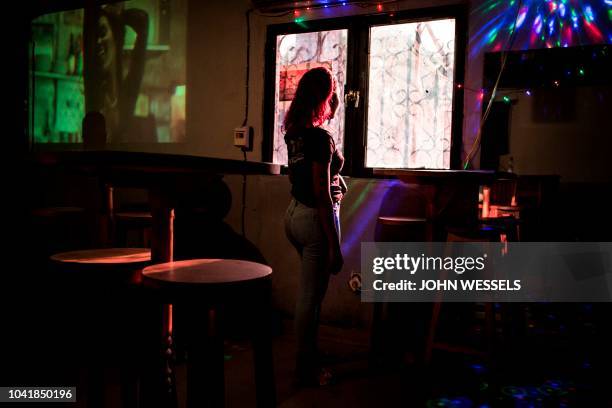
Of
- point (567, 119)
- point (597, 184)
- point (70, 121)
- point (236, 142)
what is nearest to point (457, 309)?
point (597, 184)

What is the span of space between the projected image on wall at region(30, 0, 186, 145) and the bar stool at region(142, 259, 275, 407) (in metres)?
2.82

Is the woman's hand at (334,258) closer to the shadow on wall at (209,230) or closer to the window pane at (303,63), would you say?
the shadow on wall at (209,230)

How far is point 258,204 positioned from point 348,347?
4.23ft

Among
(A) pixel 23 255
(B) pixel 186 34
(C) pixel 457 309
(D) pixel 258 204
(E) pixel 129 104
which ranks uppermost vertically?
(B) pixel 186 34

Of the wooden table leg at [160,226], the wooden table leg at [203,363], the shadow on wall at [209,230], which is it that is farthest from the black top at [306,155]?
the shadow on wall at [209,230]

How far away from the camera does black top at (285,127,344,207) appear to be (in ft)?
6.98

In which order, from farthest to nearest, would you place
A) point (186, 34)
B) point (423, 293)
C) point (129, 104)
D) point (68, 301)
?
point (129, 104), point (186, 34), point (423, 293), point (68, 301)

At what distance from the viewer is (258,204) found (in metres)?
3.72

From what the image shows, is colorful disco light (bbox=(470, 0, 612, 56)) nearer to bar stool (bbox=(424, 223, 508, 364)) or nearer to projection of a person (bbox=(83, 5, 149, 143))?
bar stool (bbox=(424, 223, 508, 364))

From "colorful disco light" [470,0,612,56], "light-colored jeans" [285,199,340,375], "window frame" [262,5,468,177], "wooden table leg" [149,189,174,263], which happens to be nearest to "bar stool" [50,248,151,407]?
"wooden table leg" [149,189,174,263]

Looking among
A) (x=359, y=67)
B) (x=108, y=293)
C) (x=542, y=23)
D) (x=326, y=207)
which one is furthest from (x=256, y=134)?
(x=108, y=293)

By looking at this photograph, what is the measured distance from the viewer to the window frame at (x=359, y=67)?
3.08 metres

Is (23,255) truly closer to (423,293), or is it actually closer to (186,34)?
(186,34)

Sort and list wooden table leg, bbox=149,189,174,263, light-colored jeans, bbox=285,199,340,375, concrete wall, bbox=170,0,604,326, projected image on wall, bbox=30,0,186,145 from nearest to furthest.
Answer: wooden table leg, bbox=149,189,174,263
light-colored jeans, bbox=285,199,340,375
concrete wall, bbox=170,0,604,326
projected image on wall, bbox=30,0,186,145
